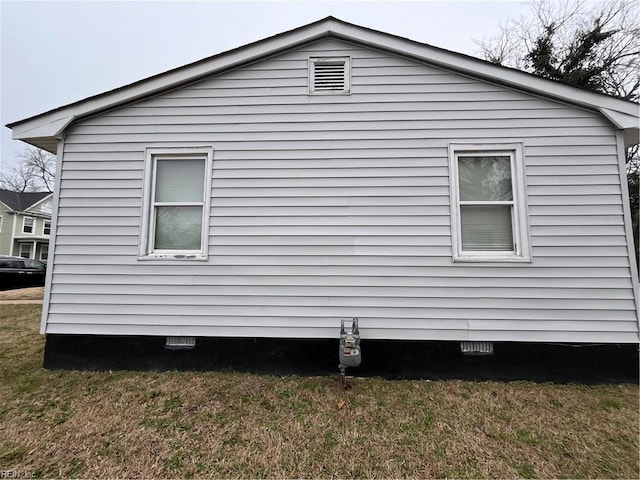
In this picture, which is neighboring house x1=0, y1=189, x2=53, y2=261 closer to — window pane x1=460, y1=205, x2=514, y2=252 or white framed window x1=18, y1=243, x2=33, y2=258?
white framed window x1=18, y1=243, x2=33, y2=258

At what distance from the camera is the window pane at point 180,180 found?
157 inches

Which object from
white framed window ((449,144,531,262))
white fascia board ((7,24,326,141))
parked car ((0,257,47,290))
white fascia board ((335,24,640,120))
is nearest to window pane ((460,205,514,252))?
white framed window ((449,144,531,262))

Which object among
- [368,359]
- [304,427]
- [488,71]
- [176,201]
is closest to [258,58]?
Answer: [176,201]

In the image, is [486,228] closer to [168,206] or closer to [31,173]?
[168,206]

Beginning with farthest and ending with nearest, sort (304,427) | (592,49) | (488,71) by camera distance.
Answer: (592,49), (488,71), (304,427)

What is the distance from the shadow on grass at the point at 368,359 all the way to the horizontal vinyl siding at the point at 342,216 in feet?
0.61

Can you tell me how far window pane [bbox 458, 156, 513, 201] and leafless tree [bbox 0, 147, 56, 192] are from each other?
140 feet

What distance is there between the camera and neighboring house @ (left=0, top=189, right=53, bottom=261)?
80.7 ft

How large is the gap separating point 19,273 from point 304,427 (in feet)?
56.3

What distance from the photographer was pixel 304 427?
2.72 meters

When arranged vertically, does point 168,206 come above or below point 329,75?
below

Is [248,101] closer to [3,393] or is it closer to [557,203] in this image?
[557,203]

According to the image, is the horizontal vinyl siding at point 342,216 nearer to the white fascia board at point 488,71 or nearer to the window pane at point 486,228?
the white fascia board at point 488,71

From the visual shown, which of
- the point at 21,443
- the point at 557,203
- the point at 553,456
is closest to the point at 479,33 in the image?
the point at 557,203
